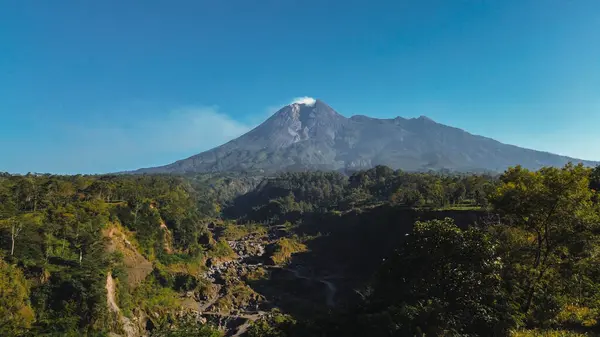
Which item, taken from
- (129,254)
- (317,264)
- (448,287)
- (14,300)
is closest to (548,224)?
(448,287)

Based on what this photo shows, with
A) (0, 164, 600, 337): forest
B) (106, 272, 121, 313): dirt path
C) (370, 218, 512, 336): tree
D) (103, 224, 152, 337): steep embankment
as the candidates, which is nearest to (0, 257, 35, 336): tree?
(0, 164, 600, 337): forest

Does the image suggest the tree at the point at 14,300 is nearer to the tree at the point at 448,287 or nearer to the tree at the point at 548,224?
the tree at the point at 448,287

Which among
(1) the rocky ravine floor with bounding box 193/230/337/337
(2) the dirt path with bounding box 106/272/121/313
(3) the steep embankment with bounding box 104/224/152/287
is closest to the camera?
(2) the dirt path with bounding box 106/272/121/313

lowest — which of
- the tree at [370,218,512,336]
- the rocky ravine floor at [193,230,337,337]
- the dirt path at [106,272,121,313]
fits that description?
the rocky ravine floor at [193,230,337,337]

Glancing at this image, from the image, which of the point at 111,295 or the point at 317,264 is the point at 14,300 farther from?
the point at 317,264

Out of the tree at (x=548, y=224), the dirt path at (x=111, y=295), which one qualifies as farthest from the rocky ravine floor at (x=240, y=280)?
the tree at (x=548, y=224)

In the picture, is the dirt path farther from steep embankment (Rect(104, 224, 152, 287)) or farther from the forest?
steep embankment (Rect(104, 224, 152, 287))
